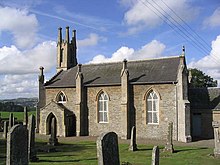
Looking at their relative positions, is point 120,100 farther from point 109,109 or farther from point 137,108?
point 137,108

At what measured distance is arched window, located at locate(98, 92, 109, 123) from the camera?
1380 inches

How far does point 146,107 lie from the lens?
3250 cm

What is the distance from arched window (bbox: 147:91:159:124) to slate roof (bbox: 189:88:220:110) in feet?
16.2

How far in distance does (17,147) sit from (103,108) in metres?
26.0

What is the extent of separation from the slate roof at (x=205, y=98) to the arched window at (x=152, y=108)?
4949mm

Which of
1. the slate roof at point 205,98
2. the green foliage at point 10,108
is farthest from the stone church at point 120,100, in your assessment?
the green foliage at point 10,108

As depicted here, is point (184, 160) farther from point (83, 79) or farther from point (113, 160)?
point (83, 79)

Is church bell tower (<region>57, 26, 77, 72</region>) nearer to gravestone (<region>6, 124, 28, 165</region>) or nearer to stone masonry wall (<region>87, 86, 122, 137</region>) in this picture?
stone masonry wall (<region>87, 86, 122, 137</region>)

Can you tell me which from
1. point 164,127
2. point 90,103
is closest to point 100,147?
point 164,127

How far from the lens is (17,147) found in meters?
9.33

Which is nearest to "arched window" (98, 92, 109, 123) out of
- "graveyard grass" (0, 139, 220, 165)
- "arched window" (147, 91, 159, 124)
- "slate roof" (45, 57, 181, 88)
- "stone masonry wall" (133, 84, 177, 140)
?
"slate roof" (45, 57, 181, 88)

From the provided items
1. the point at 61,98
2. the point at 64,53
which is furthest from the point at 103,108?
the point at 64,53

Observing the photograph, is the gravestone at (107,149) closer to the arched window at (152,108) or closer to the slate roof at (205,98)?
the arched window at (152,108)

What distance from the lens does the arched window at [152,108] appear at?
105 ft
